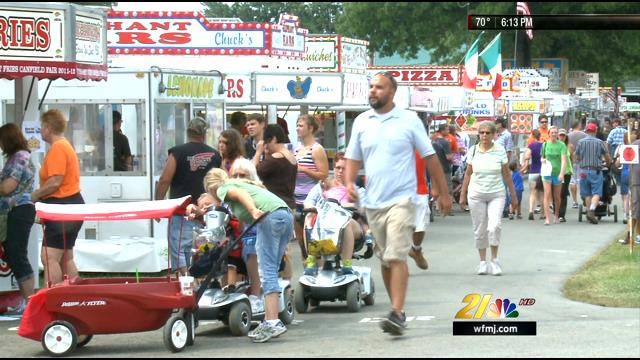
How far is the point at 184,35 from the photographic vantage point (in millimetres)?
24328

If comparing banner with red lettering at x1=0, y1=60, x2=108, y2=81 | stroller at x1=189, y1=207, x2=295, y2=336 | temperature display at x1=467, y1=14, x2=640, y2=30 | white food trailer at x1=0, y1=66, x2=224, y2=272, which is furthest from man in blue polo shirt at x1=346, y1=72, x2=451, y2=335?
white food trailer at x1=0, y1=66, x2=224, y2=272

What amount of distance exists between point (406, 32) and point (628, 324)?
180ft

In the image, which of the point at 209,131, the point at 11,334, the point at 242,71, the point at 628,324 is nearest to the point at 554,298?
the point at 628,324

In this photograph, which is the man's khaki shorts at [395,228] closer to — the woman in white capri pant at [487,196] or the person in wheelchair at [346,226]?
the person in wheelchair at [346,226]

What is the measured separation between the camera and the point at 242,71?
66.5ft

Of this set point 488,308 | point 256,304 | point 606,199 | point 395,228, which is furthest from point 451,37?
point 395,228

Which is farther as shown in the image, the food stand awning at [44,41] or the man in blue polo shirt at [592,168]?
the man in blue polo shirt at [592,168]

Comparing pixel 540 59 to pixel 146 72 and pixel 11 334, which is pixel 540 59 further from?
pixel 11 334

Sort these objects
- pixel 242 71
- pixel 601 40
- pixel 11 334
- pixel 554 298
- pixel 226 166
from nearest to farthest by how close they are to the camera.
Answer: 1. pixel 11 334
2. pixel 226 166
3. pixel 554 298
4. pixel 242 71
5. pixel 601 40

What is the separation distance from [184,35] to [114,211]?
15164 millimetres

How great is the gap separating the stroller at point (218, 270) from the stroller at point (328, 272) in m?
1.50

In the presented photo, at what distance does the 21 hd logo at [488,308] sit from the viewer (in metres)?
11.1

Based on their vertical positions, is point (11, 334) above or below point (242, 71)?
below

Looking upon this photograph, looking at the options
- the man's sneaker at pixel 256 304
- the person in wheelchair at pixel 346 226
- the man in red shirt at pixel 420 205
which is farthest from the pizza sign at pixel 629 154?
the man's sneaker at pixel 256 304
